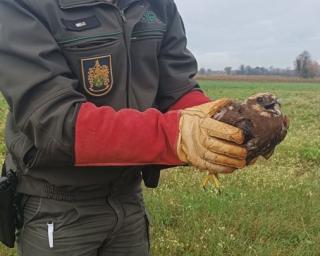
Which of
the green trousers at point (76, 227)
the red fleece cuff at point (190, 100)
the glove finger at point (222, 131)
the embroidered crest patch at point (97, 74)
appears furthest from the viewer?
the red fleece cuff at point (190, 100)

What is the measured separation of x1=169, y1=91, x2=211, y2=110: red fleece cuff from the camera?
2.81 m

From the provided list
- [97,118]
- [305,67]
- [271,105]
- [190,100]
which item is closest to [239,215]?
[190,100]

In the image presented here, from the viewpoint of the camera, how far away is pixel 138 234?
2.87 meters

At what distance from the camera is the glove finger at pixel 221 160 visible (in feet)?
6.66

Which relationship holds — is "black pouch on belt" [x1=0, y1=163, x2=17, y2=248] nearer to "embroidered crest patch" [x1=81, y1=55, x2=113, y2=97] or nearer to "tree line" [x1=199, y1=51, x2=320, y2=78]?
"embroidered crest patch" [x1=81, y1=55, x2=113, y2=97]

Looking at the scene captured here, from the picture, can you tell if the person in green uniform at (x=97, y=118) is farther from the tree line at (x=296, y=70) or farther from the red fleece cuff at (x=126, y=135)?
the tree line at (x=296, y=70)

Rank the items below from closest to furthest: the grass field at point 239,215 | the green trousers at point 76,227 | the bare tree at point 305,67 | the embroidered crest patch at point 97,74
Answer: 1. the embroidered crest patch at point 97,74
2. the green trousers at point 76,227
3. the grass field at point 239,215
4. the bare tree at point 305,67

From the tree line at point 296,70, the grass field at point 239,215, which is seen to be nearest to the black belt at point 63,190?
the grass field at point 239,215

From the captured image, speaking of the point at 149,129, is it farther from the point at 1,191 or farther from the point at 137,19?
the point at 1,191

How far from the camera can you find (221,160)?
2.04m

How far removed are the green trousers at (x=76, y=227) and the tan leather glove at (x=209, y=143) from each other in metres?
0.72

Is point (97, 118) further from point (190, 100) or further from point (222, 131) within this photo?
point (190, 100)

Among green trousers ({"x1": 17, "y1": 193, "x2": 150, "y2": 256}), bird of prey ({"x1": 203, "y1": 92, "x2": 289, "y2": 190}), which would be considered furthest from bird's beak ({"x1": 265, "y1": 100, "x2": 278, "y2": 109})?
green trousers ({"x1": 17, "y1": 193, "x2": 150, "y2": 256})

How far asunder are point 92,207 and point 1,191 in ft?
1.42
